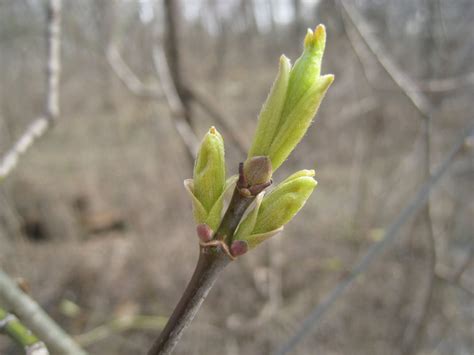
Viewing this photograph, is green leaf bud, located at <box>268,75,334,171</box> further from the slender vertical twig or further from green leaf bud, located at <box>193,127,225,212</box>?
the slender vertical twig

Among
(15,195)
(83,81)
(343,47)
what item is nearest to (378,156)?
(343,47)

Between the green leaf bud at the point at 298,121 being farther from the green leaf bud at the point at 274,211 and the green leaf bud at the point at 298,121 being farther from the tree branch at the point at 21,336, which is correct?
the tree branch at the point at 21,336

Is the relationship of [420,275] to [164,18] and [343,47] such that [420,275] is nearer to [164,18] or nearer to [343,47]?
[343,47]

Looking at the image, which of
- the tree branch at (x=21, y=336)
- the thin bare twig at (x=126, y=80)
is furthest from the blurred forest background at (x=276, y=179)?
the tree branch at (x=21, y=336)

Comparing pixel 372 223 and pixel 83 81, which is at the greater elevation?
pixel 83 81

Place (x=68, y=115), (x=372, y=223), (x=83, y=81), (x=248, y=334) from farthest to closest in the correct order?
(x=68, y=115)
(x=83, y=81)
(x=372, y=223)
(x=248, y=334)

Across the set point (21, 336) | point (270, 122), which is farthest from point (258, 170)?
point (21, 336)

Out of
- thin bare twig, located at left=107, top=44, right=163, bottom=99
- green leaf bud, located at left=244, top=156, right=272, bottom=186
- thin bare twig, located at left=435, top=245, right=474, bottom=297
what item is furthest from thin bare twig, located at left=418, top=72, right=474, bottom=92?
green leaf bud, located at left=244, top=156, right=272, bottom=186

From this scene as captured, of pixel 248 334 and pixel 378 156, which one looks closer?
pixel 248 334
